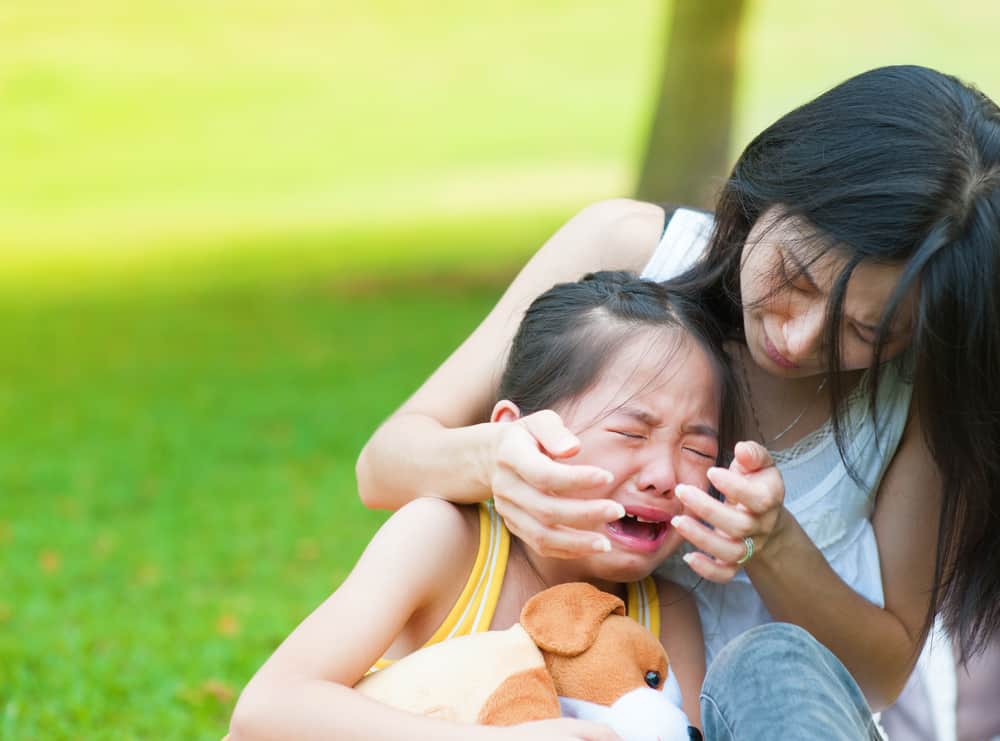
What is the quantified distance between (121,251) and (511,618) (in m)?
14.6

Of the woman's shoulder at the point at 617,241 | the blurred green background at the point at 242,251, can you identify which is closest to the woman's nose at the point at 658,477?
the woman's shoulder at the point at 617,241

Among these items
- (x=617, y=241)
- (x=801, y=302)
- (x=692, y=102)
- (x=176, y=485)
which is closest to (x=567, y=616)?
(x=801, y=302)

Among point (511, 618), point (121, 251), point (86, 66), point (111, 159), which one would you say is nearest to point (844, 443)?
point (511, 618)

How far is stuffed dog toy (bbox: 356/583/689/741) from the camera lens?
2.05 metres

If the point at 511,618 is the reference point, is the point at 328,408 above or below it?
below

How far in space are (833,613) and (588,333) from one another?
0.69 metres

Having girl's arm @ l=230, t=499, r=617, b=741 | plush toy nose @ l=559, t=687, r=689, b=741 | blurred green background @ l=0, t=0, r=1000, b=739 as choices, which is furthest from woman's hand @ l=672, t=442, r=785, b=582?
blurred green background @ l=0, t=0, r=1000, b=739

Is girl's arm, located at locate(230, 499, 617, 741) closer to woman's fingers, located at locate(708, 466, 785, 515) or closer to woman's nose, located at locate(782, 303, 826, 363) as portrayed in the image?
woman's fingers, located at locate(708, 466, 785, 515)

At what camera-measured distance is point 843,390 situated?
2648mm

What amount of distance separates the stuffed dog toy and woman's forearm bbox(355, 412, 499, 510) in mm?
270

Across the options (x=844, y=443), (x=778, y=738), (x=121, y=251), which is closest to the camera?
(x=778, y=738)

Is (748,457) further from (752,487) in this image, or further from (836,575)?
(836,575)

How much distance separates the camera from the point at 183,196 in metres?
20.9

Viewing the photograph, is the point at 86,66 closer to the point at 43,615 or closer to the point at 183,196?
the point at 183,196
